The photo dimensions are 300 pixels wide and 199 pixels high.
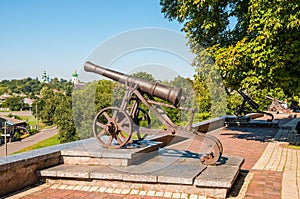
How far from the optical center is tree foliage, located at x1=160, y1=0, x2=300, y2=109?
734 cm

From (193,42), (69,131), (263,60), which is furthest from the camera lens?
(69,131)

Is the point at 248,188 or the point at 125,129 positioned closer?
the point at 248,188

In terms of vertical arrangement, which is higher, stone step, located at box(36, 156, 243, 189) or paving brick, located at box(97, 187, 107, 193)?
stone step, located at box(36, 156, 243, 189)

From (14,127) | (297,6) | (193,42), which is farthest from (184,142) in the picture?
(14,127)

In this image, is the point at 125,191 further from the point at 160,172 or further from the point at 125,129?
the point at 125,129

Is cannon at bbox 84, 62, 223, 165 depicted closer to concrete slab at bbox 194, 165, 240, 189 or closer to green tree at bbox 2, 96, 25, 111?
concrete slab at bbox 194, 165, 240, 189

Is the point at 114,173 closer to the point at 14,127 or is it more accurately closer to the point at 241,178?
the point at 241,178

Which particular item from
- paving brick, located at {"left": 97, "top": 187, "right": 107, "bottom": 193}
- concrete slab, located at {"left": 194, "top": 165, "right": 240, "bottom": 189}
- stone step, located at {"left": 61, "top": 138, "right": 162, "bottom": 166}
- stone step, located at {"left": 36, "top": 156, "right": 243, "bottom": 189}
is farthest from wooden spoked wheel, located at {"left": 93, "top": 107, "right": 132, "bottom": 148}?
concrete slab, located at {"left": 194, "top": 165, "right": 240, "bottom": 189}

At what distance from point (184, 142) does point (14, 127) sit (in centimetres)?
5283

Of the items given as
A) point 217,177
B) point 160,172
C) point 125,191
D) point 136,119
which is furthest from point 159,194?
point 136,119

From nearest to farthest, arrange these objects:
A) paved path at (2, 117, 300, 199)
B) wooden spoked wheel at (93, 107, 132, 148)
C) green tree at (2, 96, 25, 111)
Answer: paved path at (2, 117, 300, 199) < wooden spoked wheel at (93, 107, 132, 148) < green tree at (2, 96, 25, 111)

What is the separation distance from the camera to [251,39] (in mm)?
8336

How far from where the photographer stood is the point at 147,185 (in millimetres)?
4684

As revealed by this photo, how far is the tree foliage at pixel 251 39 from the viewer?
734 cm
